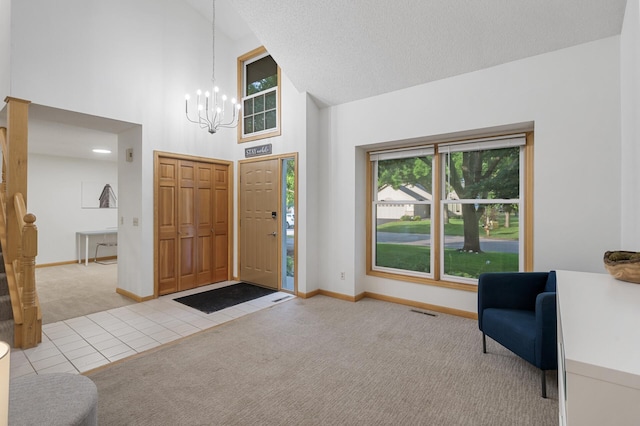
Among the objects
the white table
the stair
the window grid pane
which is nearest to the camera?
the white table

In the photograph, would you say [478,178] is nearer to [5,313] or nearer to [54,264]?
[5,313]

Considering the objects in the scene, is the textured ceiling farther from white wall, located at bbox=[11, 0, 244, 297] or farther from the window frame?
white wall, located at bbox=[11, 0, 244, 297]

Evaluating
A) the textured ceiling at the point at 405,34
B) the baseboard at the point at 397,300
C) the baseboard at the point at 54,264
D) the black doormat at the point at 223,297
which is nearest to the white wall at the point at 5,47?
the textured ceiling at the point at 405,34

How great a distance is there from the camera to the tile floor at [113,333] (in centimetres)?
260

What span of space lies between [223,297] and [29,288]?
213 cm

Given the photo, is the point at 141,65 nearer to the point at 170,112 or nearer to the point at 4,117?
the point at 170,112

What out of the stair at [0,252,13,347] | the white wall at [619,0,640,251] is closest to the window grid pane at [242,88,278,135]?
the stair at [0,252,13,347]

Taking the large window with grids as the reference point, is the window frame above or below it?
above

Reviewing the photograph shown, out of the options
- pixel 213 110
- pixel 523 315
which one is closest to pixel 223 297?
pixel 213 110

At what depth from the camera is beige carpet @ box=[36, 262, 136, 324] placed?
390 cm

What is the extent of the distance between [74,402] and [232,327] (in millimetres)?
2022

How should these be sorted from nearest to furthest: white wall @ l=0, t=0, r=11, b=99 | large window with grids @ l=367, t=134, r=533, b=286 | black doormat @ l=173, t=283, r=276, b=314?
white wall @ l=0, t=0, r=11, b=99 < large window with grids @ l=367, t=134, r=533, b=286 < black doormat @ l=173, t=283, r=276, b=314

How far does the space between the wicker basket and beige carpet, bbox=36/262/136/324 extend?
498cm

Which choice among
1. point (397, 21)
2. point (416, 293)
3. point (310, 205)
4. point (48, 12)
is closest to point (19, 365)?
point (310, 205)
